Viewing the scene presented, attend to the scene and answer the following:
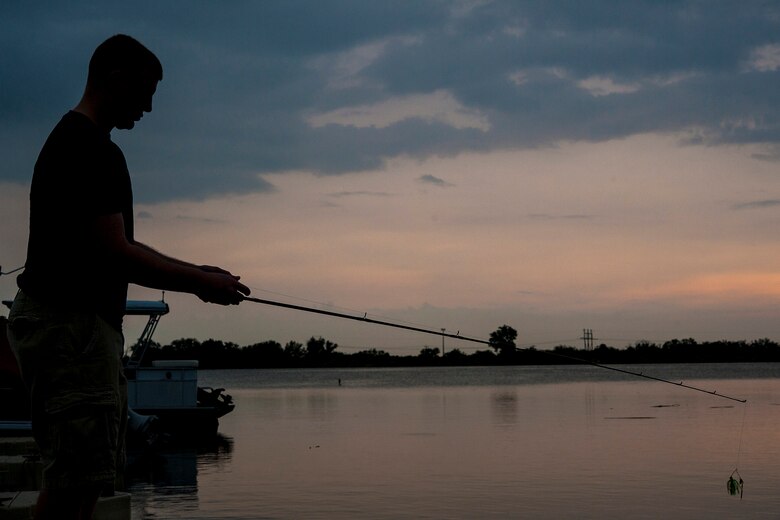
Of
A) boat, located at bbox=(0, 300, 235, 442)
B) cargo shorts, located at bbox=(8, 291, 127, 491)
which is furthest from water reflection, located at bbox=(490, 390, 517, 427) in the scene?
cargo shorts, located at bbox=(8, 291, 127, 491)

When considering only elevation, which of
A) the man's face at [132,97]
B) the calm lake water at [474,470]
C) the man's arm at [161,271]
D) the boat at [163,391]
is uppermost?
the man's face at [132,97]

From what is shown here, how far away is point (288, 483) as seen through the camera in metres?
24.7

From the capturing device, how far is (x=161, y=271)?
3.99 m

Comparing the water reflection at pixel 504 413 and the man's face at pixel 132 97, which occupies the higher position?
the man's face at pixel 132 97

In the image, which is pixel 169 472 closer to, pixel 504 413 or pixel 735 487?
pixel 735 487

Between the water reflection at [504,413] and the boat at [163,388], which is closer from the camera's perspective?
the boat at [163,388]

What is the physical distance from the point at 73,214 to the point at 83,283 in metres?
0.27

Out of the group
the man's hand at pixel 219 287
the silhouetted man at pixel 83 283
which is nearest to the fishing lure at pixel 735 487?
the man's hand at pixel 219 287

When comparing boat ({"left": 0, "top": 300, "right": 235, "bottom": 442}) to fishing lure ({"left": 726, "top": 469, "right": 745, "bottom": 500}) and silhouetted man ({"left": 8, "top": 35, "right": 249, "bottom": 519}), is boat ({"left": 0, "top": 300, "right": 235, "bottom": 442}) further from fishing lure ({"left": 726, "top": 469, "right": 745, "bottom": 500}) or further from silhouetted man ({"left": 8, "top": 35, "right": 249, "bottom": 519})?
silhouetted man ({"left": 8, "top": 35, "right": 249, "bottom": 519})

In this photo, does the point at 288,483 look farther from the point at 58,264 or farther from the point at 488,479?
the point at 58,264

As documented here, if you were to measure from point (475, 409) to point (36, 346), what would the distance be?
60032 millimetres

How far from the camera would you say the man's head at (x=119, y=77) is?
402 centimetres

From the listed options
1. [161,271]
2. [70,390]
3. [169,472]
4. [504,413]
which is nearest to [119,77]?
[161,271]

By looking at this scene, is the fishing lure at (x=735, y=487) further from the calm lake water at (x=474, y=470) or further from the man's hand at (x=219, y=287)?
the man's hand at (x=219, y=287)
